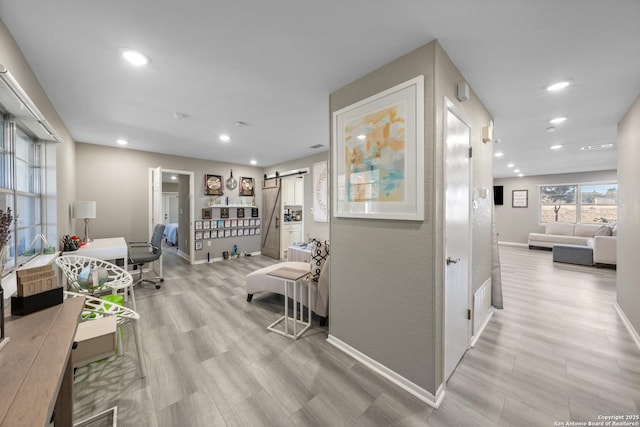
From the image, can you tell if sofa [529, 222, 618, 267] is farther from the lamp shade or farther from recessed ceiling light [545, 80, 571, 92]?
the lamp shade

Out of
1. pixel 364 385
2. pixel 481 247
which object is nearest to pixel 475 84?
pixel 481 247

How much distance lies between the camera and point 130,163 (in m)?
4.59

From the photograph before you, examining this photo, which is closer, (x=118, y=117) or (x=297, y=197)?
(x=118, y=117)

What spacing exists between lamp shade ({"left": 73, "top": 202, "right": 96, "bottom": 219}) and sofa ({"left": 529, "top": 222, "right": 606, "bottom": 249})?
10.7 metres

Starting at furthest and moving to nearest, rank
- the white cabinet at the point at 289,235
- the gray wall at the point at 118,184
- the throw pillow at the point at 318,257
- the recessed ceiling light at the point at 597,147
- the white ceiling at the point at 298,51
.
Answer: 1. the white cabinet at the point at 289,235
2. the gray wall at the point at 118,184
3. the recessed ceiling light at the point at 597,147
4. the throw pillow at the point at 318,257
5. the white ceiling at the point at 298,51

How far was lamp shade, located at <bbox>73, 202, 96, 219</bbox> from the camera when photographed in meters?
3.49

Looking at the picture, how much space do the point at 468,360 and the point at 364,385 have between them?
1.01 m

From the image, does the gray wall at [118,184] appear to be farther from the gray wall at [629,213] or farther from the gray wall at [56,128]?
the gray wall at [629,213]

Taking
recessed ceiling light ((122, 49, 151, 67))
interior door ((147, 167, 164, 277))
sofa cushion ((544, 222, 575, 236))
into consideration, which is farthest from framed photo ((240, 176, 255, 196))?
sofa cushion ((544, 222, 575, 236))

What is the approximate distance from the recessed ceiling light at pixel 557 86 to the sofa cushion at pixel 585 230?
715cm

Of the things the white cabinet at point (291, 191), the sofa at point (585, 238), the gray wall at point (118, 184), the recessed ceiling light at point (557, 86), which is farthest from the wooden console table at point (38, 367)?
the sofa at point (585, 238)

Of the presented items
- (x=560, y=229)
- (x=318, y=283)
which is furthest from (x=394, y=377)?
(x=560, y=229)

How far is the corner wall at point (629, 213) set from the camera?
2.33 meters

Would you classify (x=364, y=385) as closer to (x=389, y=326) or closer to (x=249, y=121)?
(x=389, y=326)
